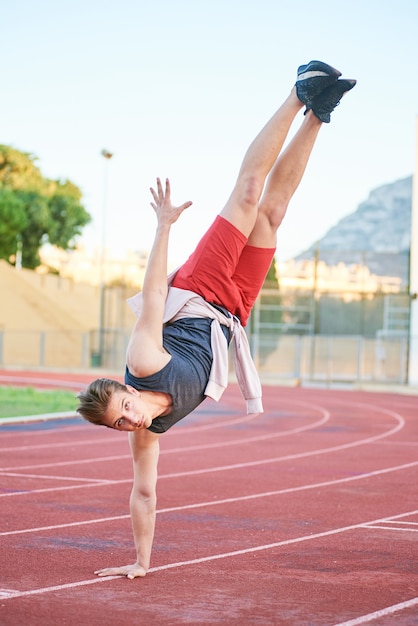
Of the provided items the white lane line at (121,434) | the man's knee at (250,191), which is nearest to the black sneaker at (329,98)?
the man's knee at (250,191)

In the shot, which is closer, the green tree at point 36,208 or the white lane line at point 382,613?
the white lane line at point 382,613

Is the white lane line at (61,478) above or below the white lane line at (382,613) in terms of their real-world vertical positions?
below

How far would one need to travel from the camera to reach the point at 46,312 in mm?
57844

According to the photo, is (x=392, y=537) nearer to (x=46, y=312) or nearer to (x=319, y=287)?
(x=319, y=287)

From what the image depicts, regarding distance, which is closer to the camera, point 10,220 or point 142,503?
point 142,503

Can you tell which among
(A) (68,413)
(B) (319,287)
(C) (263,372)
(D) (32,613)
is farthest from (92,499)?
(B) (319,287)

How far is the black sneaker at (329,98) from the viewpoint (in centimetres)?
684

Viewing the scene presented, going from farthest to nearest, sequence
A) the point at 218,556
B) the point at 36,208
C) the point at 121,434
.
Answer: the point at 36,208 < the point at 121,434 < the point at 218,556

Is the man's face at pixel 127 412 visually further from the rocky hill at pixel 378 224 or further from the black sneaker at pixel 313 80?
the rocky hill at pixel 378 224

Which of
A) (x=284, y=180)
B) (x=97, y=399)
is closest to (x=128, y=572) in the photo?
(x=97, y=399)

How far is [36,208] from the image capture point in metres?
63.0

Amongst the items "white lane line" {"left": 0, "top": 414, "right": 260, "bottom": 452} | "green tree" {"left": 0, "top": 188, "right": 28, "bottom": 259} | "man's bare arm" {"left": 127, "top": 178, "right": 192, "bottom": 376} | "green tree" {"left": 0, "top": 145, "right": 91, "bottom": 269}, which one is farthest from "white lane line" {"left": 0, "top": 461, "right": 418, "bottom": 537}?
"green tree" {"left": 0, "top": 145, "right": 91, "bottom": 269}

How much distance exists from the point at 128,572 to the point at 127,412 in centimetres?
110

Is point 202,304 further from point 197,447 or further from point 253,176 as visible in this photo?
point 197,447
